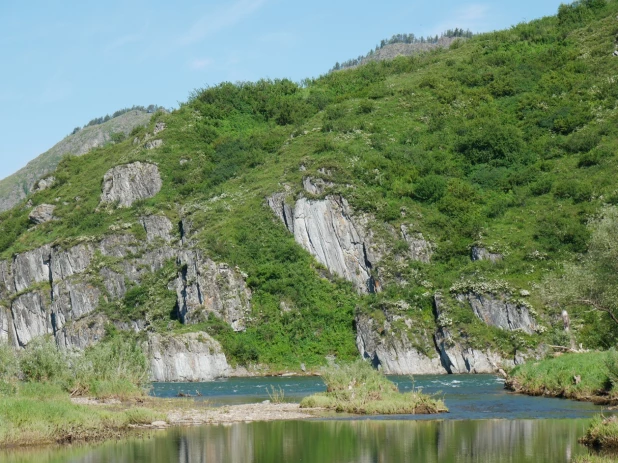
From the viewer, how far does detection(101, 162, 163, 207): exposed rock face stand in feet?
427

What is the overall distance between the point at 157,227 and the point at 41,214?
2966 cm

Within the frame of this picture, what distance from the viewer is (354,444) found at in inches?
1400

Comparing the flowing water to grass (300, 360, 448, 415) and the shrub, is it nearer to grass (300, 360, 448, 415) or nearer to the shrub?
grass (300, 360, 448, 415)

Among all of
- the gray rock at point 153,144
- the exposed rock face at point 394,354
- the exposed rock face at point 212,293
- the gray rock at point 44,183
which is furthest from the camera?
the gray rock at point 44,183

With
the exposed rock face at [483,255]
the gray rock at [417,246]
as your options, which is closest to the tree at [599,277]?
the exposed rock face at [483,255]

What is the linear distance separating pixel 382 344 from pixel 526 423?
140ft

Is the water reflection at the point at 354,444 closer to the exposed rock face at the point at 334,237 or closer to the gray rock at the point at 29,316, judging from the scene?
the exposed rock face at the point at 334,237

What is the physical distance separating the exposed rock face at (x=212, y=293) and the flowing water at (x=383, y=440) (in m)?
47.1

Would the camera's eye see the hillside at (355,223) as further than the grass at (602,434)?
Yes

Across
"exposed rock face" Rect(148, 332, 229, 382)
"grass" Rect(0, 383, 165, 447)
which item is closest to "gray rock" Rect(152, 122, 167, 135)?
"exposed rock face" Rect(148, 332, 229, 382)

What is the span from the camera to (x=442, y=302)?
84.4 metres

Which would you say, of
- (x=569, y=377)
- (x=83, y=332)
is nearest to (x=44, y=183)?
(x=83, y=332)

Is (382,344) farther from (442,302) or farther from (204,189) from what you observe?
(204,189)

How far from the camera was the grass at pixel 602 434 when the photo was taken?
107 ft
